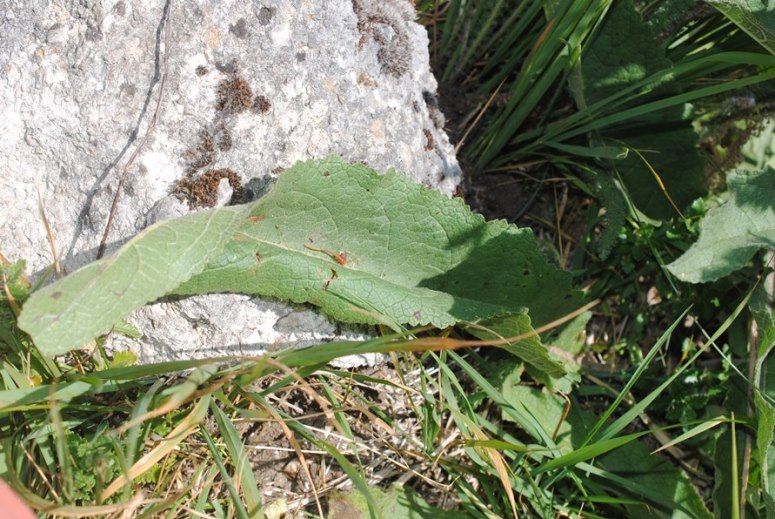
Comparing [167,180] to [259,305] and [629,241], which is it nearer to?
[259,305]

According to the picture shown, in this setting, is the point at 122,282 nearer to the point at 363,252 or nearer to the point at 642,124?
the point at 363,252

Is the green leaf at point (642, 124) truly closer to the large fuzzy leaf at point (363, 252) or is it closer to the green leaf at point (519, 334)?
the large fuzzy leaf at point (363, 252)

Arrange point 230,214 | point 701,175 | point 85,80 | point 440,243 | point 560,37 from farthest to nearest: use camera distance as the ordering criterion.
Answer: point 701,175
point 560,37
point 440,243
point 85,80
point 230,214

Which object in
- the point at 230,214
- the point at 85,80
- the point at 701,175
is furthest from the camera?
the point at 701,175

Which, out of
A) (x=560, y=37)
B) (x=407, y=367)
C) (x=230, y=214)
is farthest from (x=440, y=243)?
(x=560, y=37)

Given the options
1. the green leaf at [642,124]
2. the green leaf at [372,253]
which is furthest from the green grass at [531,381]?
the green leaf at [372,253]

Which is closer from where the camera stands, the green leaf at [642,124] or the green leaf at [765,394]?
the green leaf at [765,394]

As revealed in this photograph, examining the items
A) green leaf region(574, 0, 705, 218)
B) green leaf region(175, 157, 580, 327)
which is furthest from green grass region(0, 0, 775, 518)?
green leaf region(175, 157, 580, 327)

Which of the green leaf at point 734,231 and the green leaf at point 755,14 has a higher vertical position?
the green leaf at point 755,14
